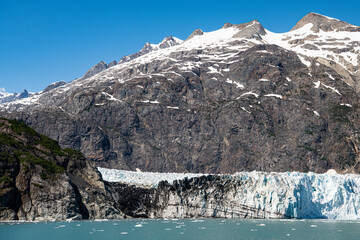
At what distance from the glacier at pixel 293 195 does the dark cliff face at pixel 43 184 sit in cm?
1931

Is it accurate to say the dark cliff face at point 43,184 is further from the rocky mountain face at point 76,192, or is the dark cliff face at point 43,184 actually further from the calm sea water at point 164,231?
the calm sea water at point 164,231

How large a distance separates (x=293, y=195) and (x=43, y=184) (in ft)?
186

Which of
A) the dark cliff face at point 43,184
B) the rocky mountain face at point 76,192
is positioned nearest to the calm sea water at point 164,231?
the dark cliff face at point 43,184

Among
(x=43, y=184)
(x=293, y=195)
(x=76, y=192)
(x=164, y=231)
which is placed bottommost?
(x=164, y=231)

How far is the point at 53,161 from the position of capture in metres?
114

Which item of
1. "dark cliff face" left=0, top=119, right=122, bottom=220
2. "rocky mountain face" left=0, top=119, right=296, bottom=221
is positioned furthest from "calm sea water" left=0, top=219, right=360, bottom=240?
"rocky mountain face" left=0, top=119, right=296, bottom=221

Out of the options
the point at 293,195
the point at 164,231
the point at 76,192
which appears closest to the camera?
the point at 164,231

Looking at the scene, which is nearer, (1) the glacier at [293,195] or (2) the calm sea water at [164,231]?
(2) the calm sea water at [164,231]

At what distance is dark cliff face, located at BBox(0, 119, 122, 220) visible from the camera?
320 ft

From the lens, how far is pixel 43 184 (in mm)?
101188

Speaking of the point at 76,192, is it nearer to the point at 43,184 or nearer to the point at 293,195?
the point at 43,184

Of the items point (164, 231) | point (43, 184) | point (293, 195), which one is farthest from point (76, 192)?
point (293, 195)

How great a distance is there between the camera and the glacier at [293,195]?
115m

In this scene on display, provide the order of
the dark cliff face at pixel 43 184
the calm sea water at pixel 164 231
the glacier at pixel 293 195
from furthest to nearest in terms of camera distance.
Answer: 1. the glacier at pixel 293 195
2. the dark cliff face at pixel 43 184
3. the calm sea water at pixel 164 231
